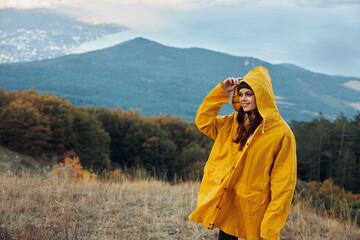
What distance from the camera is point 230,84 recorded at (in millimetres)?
2334

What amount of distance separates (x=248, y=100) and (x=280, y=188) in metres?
0.63

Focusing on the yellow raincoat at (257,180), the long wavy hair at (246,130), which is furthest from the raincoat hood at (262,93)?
the long wavy hair at (246,130)

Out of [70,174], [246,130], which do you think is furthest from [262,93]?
[70,174]

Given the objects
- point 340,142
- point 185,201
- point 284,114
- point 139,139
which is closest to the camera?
point 185,201

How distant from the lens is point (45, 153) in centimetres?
1931

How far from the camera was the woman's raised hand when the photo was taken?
231cm

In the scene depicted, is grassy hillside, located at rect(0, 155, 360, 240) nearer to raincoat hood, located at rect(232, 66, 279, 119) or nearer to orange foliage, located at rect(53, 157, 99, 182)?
orange foliage, located at rect(53, 157, 99, 182)

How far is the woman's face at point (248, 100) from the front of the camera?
217 cm

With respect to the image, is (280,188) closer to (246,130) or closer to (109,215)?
(246,130)

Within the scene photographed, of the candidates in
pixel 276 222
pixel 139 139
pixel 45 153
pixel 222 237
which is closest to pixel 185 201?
pixel 222 237

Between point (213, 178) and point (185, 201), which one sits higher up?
point (213, 178)

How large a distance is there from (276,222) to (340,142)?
116 feet

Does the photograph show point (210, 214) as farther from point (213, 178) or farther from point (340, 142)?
point (340, 142)

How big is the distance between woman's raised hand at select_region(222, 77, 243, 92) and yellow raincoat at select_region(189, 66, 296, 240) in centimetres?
17
